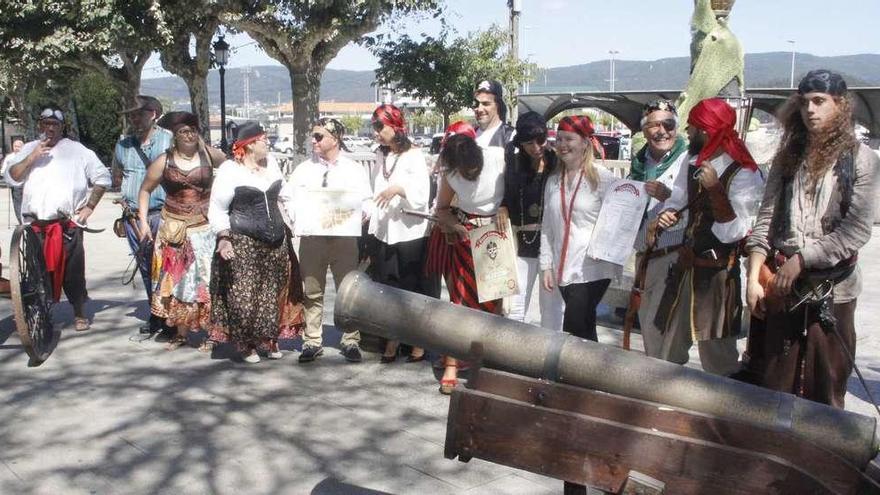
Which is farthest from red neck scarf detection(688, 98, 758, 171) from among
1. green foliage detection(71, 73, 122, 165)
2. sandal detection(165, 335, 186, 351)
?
green foliage detection(71, 73, 122, 165)

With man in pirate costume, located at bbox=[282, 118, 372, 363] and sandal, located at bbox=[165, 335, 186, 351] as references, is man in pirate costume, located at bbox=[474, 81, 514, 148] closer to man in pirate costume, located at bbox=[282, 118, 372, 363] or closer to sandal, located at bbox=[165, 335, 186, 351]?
man in pirate costume, located at bbox=[282, 118, 372, 363]

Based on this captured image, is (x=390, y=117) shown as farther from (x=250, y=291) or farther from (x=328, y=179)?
(x=250, y=291)

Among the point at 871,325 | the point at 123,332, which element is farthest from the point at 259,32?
the point at 871,325

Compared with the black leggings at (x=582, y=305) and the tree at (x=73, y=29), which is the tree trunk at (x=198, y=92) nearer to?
the tree at (x=73, y=29)

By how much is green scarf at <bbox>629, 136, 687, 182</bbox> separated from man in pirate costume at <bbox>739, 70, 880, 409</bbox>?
3.00 feet

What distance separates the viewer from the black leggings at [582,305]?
486 centimetres

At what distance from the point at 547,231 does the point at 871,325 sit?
3.86m

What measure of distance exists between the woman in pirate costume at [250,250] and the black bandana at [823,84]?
3610mm

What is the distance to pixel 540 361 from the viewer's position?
3.04 meters

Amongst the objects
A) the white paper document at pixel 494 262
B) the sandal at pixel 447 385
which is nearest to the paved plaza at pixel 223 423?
the sandal at pixel 447 385

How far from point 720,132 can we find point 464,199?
1.81m

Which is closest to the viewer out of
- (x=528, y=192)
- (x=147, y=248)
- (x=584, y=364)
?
(x=584, y=364)

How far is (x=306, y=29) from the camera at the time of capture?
73.9 ft

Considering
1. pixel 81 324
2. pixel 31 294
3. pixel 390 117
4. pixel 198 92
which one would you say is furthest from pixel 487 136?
pixel 198 92
